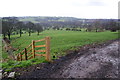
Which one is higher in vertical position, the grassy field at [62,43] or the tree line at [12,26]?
the tree line at [12,26]

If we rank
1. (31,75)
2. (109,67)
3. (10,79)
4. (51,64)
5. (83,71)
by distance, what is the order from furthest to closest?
(51,64) < (109,67) < (83,71) < (31,75) < (10,79)

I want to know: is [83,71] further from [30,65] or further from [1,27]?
[1,27]

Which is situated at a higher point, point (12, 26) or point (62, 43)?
point (12, 26)

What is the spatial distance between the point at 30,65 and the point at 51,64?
4.58 ft

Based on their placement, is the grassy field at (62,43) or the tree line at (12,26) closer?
the grassy field at (62,43)

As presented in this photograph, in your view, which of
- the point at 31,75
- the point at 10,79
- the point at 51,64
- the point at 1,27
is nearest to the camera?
the point at 10,79

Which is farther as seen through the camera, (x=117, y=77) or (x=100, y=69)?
(x=100, y=69)

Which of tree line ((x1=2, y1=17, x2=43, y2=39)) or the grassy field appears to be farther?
tree line ((x1=2, y1=17, x2=43, y2=39))

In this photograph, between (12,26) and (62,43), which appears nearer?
(62,43)

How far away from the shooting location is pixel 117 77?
605 centimetres

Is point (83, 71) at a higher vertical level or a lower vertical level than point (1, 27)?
lower

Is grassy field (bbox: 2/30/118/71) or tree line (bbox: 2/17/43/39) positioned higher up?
tree line (bbox: 2/17/43/39)

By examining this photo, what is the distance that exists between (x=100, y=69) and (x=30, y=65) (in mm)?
4476

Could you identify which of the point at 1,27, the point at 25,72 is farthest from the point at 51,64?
the point at 1,27
